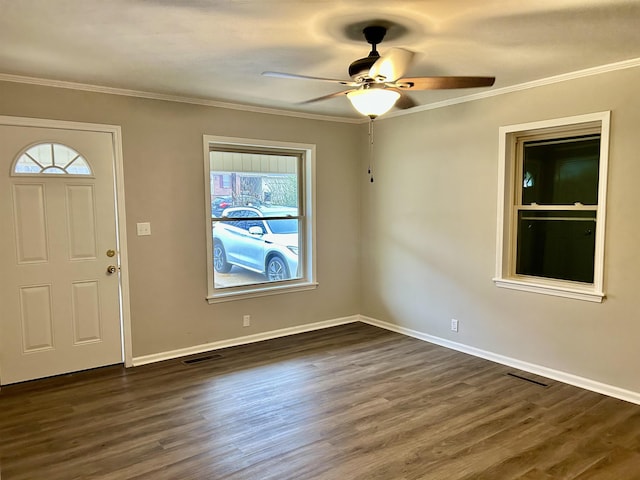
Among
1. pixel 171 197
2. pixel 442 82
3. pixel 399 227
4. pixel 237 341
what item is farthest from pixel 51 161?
pixel 399 227

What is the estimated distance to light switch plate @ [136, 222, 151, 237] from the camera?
404 centimetres

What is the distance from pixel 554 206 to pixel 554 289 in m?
0.70

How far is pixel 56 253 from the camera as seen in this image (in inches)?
146

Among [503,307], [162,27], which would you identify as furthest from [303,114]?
[503,307]

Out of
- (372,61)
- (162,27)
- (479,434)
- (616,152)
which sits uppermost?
(162,27)

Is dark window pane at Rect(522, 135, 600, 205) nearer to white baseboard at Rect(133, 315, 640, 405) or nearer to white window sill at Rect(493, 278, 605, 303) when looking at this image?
white window sill at Rect(493, 278, 605, 303)

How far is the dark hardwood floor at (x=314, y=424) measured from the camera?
2.48 meters

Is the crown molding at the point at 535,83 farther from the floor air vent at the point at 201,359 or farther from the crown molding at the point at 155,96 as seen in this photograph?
the floor air vent at the point at 201,359

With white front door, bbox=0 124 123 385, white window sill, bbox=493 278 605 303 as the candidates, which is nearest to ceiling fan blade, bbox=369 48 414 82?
white window sill, bbox=493 278 605 303

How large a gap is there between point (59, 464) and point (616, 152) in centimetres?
416

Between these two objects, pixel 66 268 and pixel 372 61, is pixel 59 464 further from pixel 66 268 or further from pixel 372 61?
pixel 372 61

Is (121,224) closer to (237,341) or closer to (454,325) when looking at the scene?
(237,341)

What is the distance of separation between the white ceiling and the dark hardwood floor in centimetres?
242

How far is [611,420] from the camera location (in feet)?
9.83
